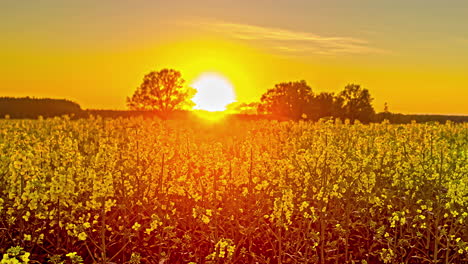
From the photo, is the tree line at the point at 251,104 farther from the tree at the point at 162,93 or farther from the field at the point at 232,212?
the field at the point at 232,212

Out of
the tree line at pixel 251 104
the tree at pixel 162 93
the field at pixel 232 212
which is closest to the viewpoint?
the field at pixel 232 212

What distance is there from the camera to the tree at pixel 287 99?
62156mm

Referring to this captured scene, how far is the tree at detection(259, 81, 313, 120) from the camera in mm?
62156

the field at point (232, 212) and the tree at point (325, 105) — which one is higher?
the tree at point (325, 105)

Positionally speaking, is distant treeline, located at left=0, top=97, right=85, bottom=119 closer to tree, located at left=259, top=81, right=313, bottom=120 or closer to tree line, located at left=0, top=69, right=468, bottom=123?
tree line, located at left=0, top=69, right=468, bottom=123

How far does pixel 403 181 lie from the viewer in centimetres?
930

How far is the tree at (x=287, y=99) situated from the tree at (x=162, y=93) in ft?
47.9

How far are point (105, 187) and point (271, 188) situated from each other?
3075 millimetres

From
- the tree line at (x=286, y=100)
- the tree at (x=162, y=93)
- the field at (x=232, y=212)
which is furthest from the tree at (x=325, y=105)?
the field at (x=232, y=212)

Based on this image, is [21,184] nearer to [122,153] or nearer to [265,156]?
[122,153]

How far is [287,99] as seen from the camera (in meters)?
64.2

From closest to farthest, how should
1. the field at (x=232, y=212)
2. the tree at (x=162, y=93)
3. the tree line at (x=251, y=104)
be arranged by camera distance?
1. the field at (x=232, y=212)
2. the tree line at (x=251, y=104)
3. the tree at (x=162, y=93)

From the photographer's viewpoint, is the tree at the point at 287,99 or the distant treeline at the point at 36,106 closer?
the tree at the point at 287,99

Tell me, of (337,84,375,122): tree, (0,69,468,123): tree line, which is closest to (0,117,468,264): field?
(0,69,468,123): tree line
